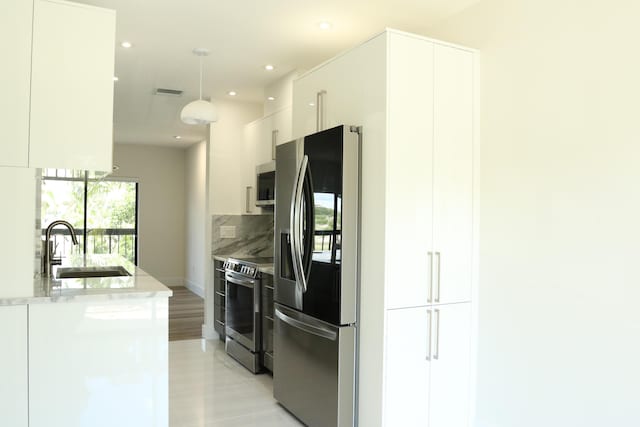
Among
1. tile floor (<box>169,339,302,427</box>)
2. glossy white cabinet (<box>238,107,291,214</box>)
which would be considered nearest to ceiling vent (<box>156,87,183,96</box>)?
glossy white cabinet (<box>238,107,291,214</box>)

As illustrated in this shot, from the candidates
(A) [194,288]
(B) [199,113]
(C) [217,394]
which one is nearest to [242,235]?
(B) [199,113]

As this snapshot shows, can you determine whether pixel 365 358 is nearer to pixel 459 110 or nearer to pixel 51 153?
pixel 459 110

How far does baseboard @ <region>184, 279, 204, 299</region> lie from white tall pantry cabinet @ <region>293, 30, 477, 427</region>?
6214 mm

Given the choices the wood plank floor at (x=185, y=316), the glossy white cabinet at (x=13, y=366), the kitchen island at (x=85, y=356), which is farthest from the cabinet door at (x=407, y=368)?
the wood plank floor at (x=185, y=316)

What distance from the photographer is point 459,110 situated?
2.86 m

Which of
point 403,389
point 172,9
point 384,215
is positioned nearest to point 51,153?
point 172,9

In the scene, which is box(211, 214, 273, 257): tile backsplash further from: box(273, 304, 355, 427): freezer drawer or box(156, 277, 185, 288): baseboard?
box(156, 277, 185, 288): baseboard

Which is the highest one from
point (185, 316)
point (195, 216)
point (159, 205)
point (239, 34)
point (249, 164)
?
point (239, 34)

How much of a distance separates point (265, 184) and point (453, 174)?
2.38 meters

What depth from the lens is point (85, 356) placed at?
7.64 feet

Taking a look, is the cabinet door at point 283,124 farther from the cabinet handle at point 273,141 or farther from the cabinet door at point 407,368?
the cabinet door at point 407,368

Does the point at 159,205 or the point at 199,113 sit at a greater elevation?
the point at 199,113

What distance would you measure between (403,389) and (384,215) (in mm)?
950

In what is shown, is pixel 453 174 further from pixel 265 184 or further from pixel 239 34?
pixel 265 184
